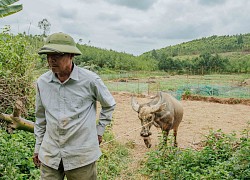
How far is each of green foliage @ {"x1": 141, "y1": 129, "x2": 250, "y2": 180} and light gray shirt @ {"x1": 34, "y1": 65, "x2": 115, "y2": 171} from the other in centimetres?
196

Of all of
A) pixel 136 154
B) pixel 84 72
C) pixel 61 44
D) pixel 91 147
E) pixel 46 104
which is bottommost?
pixel 136 154

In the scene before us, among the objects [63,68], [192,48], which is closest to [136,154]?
[63,68]

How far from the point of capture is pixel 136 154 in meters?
6.16

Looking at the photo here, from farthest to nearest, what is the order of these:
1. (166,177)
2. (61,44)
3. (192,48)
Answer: (192,48), (166,177), (61,44)

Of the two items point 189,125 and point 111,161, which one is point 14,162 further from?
point 189,125

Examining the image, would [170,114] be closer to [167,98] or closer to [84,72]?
[167,98]

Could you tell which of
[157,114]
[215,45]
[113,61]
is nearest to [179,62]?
[113,61]

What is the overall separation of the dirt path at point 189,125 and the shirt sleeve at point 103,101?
86.5 inches

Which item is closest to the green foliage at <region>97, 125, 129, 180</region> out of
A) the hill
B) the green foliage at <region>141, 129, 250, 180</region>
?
the green foliage at <region>141, 129, 250, 180</region>

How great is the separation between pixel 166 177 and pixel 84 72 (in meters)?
2.46

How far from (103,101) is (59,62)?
1.50 feet

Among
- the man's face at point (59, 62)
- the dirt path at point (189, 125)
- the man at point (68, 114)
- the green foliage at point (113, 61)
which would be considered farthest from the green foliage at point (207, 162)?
the green foliage at point (113, 61)

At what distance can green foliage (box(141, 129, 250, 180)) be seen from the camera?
3609 mm

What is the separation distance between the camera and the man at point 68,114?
2.15m
